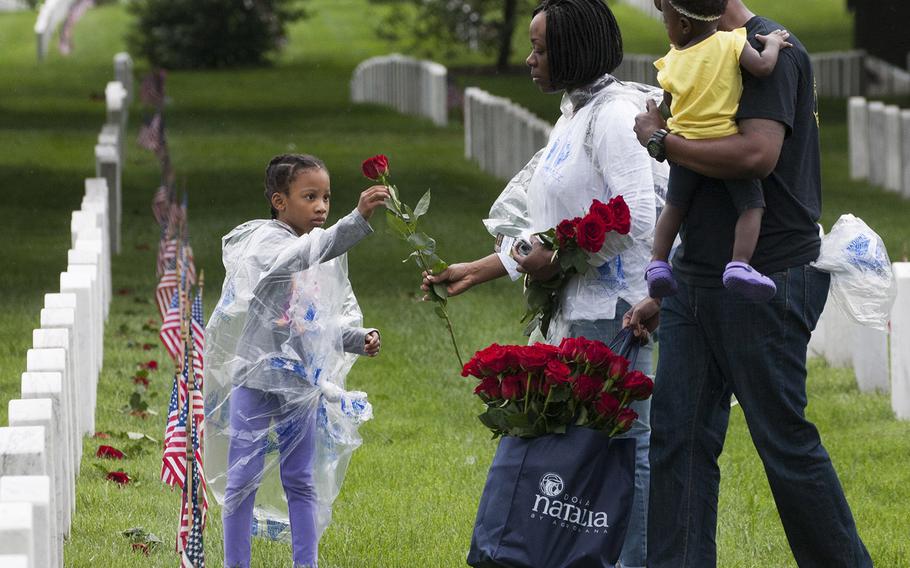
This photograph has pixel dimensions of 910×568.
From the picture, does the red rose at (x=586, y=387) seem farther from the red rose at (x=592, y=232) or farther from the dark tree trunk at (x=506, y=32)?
the dark tree trunk at (x=506, y=32)

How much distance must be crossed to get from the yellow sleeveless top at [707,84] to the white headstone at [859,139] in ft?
60.4

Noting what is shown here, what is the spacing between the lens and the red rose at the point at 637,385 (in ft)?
17.7

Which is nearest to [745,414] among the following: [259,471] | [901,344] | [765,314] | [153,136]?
[765,314]

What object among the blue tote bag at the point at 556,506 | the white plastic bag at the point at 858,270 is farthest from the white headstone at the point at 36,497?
the white plastic bag at the point at 858,270

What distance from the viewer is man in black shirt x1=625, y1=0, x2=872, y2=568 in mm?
5066

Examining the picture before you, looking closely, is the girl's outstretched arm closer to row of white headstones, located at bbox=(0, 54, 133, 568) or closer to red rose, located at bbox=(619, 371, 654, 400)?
red rose, located at bbox=(619, 371, 654, 400)

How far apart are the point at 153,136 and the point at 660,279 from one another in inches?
825

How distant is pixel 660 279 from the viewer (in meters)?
5.30

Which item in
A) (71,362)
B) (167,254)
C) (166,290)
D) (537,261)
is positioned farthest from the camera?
(167,254)

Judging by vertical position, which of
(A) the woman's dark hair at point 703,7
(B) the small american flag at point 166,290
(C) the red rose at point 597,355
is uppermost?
(A) the woman's dark hair at point 703,7

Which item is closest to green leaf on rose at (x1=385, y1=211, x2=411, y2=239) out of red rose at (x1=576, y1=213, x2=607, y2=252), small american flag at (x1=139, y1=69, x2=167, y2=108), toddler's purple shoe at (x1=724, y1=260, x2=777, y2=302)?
red rose at (x1=576, y1=213, x2=607, y2=252)

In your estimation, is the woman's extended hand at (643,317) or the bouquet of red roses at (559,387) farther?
the woman's extended hand at (643,317)

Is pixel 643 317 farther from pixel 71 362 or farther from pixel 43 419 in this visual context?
pixel 71 362

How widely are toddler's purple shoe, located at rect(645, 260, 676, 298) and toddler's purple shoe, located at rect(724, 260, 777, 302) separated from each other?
27 centimetres
